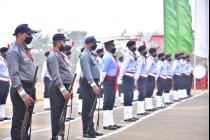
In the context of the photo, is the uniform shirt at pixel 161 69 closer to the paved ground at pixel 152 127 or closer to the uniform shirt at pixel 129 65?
the paved ground at pixel 152 127

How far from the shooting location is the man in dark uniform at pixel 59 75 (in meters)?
7.87

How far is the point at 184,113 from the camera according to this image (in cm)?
1398

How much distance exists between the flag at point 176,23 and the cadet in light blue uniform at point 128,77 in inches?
426

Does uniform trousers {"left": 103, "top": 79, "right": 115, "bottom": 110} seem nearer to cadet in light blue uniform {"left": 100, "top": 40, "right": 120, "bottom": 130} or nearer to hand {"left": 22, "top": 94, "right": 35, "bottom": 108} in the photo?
cadet in light blue uniform {"left": 100, "top": 40, "right": 120, "bottom": 130}

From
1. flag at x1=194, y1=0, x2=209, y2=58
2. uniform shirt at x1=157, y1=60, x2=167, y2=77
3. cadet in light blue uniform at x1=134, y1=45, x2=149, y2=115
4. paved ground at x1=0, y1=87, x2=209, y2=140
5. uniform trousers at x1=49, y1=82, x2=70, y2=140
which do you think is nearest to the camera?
flag at x1=194, y1=0, x2=209, y2=58

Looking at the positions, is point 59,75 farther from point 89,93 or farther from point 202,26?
point 202,26

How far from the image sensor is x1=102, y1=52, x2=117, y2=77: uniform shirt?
10.3 m

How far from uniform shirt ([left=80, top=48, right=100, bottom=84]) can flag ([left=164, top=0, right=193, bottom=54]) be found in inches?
530

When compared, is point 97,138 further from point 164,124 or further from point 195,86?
point 195,86

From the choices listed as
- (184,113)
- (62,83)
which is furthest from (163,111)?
(62,83)

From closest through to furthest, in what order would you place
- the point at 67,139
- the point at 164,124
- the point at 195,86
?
1. the point at 67,139
2. the point at 164,124
3. the point at 195,86

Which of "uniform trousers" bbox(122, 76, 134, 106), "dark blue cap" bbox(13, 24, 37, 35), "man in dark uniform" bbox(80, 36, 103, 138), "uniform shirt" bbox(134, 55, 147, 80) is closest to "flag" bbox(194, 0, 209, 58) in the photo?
"dark blue cap" bbox(13, 24, 37, 35)

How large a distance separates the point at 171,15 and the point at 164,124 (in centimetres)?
1278

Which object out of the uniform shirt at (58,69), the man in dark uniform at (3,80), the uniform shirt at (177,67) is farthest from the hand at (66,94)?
the uniform shirt at (177,67)
